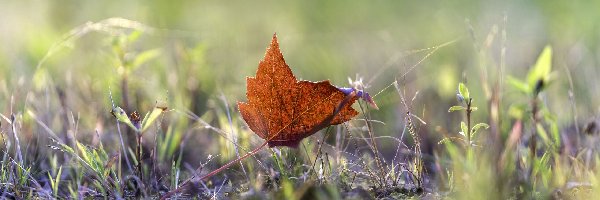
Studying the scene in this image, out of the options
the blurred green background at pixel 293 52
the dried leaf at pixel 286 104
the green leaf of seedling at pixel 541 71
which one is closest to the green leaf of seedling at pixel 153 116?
the dried leaf at pixel 286 104

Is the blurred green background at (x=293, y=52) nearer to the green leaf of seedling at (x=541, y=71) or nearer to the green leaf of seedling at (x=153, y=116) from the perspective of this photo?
the green leaf of seedling at (x=541, y=71)

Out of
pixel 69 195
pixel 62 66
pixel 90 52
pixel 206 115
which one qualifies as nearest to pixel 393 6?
pixel 90 52

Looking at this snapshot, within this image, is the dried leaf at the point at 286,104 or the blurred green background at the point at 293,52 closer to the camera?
the dried leaf at the point at 286,104

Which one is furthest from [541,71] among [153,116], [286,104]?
[153,116]

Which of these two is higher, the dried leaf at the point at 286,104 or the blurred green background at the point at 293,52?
the blurred green background at the point at 293,52

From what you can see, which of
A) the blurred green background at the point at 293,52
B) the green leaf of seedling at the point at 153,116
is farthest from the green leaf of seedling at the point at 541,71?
the green leaf of seedling at the point at 153,116

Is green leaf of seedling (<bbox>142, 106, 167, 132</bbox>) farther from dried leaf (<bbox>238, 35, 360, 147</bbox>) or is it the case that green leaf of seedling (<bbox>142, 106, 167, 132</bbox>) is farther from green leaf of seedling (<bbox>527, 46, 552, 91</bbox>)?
green leaf of seedling (<bbox>527, 46, 552, 91</bbox>)

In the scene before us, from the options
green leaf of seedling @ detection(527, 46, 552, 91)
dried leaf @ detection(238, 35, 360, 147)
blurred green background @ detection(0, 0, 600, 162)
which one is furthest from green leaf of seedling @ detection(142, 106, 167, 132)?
green leaf of seedling @ detection(527, 46, 552, 91)

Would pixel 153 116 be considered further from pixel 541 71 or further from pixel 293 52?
pixel 293 52
